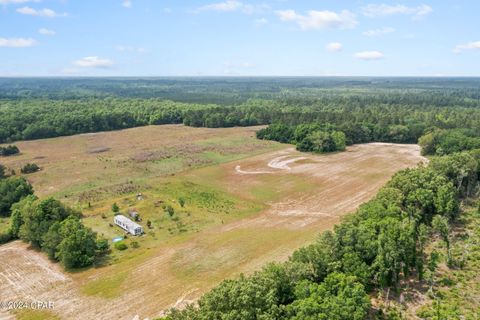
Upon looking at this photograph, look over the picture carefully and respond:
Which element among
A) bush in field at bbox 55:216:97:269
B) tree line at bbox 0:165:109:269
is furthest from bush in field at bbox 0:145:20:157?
bush in field at bbox 55:216:97:269

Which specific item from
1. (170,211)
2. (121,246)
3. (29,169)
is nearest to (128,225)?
(121,246)

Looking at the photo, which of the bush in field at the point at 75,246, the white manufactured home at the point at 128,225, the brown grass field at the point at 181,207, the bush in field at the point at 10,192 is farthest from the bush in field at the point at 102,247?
the bush in field at the point at 10,192

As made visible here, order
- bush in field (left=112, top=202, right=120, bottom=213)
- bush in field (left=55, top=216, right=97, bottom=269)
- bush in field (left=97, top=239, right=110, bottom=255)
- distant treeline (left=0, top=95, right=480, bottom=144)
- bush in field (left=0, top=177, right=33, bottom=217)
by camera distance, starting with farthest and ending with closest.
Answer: distant treeline (left=0, top=95, right=480, bottom=144) → bush in field (left=0, top=177, right=33, bottom=217) → bush in field (left=112, top=202, right=120, bottom=213) → bush in field (left=97, top=239, right=110, bottom=255) → bush in field (left=55, top=216, right=97, bottom=269)

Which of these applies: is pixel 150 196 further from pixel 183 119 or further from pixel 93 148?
pixel 183 119

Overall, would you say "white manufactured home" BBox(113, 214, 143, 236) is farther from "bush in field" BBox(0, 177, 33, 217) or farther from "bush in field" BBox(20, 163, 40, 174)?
"bush in field" BBox(20, 163, 40, 174)

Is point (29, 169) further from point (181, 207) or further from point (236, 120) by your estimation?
point (236, 120)

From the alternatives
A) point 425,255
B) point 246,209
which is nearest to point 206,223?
point 246,209
